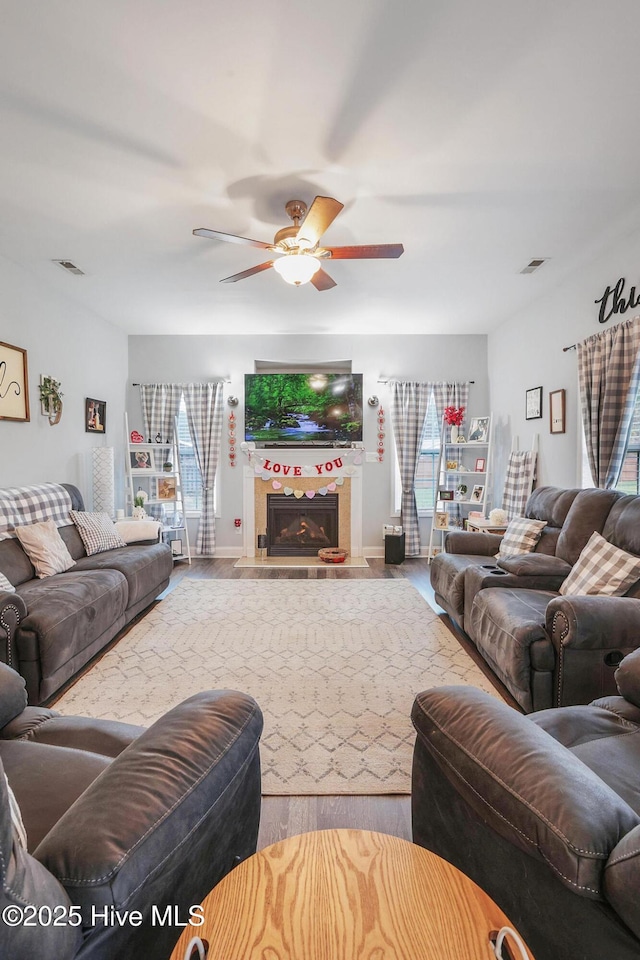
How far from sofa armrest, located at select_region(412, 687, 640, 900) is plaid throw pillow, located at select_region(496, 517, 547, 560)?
219 centimetres

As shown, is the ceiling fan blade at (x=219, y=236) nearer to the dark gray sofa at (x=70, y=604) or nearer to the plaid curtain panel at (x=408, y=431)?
the dark gray sofa at (x=70, y=604)

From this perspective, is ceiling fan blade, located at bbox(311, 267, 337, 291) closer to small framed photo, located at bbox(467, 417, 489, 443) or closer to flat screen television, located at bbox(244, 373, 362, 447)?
flat screen television, located at bbox(244, 373, 362, 447)

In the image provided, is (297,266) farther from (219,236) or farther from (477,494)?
(477,494)

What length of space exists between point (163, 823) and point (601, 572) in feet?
7.76

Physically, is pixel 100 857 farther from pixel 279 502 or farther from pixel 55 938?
pixel 279 502

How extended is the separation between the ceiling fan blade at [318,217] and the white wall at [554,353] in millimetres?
2122

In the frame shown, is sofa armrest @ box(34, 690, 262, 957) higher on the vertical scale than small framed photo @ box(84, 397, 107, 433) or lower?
lower

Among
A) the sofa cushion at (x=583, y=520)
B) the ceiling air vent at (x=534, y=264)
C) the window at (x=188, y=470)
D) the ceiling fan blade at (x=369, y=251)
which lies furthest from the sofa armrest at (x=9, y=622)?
the ceiling air vent at (x=534, y=264)


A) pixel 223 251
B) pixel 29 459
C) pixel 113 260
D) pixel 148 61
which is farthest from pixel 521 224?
pixel 29 459

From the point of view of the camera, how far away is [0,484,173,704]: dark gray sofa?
2361mm

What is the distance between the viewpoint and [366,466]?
5.91 m

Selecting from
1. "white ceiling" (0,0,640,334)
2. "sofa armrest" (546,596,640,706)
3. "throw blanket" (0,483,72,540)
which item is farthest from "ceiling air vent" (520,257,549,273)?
"throw blanket" (0,483,72,540)

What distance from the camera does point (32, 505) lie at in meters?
3.51

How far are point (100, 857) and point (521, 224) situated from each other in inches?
141
